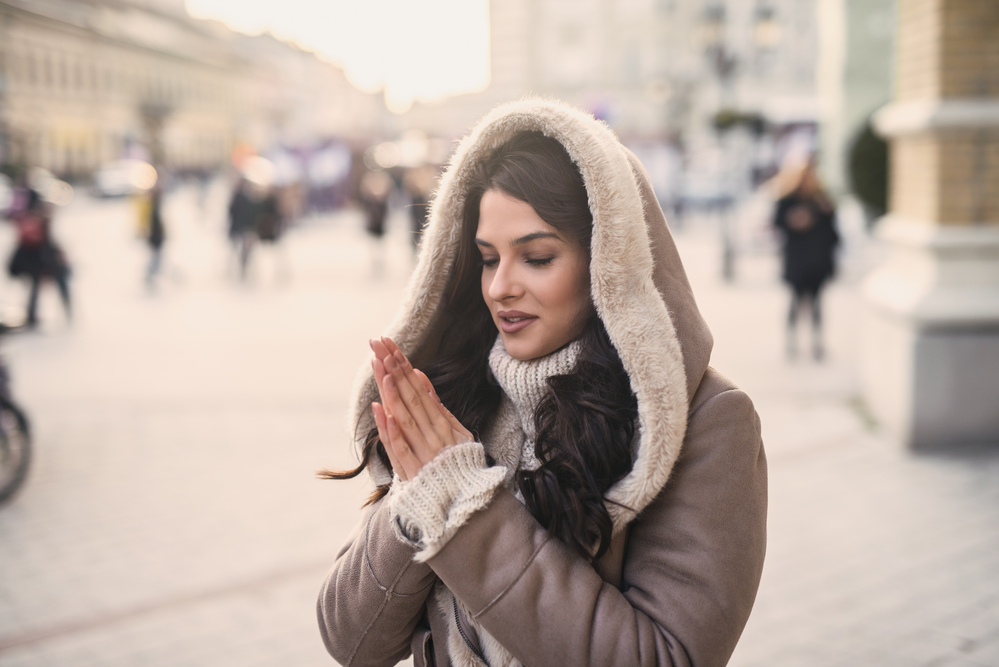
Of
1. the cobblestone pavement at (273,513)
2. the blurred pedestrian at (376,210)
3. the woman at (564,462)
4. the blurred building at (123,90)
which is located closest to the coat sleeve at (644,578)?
the woman at (564,462)

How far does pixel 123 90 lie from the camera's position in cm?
6600

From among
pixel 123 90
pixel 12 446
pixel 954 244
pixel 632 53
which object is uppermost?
pixel 632 53

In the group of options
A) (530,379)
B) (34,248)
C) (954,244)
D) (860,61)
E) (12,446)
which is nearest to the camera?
(530,379)

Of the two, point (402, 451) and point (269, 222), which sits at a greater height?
point (269, 222)

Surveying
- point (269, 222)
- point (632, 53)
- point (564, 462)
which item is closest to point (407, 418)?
point (564, 462)

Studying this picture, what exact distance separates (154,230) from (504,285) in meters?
14.9

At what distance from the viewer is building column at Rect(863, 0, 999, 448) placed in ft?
17.9

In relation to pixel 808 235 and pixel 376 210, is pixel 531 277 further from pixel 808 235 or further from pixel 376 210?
pixel 376 210

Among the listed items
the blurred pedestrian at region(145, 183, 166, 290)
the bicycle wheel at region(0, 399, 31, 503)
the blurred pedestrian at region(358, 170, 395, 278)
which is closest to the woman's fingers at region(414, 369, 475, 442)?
the bicycle wheel at region(0, 399, 31, 503)

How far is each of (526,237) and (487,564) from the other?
0.58 metres

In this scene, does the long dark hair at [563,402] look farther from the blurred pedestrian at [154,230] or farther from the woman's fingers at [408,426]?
the blurred pedestrian at [154,230]

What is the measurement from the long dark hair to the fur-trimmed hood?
4cm

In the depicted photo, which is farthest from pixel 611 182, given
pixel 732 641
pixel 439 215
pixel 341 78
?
pixel 341 78

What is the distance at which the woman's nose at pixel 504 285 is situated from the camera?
160cm
